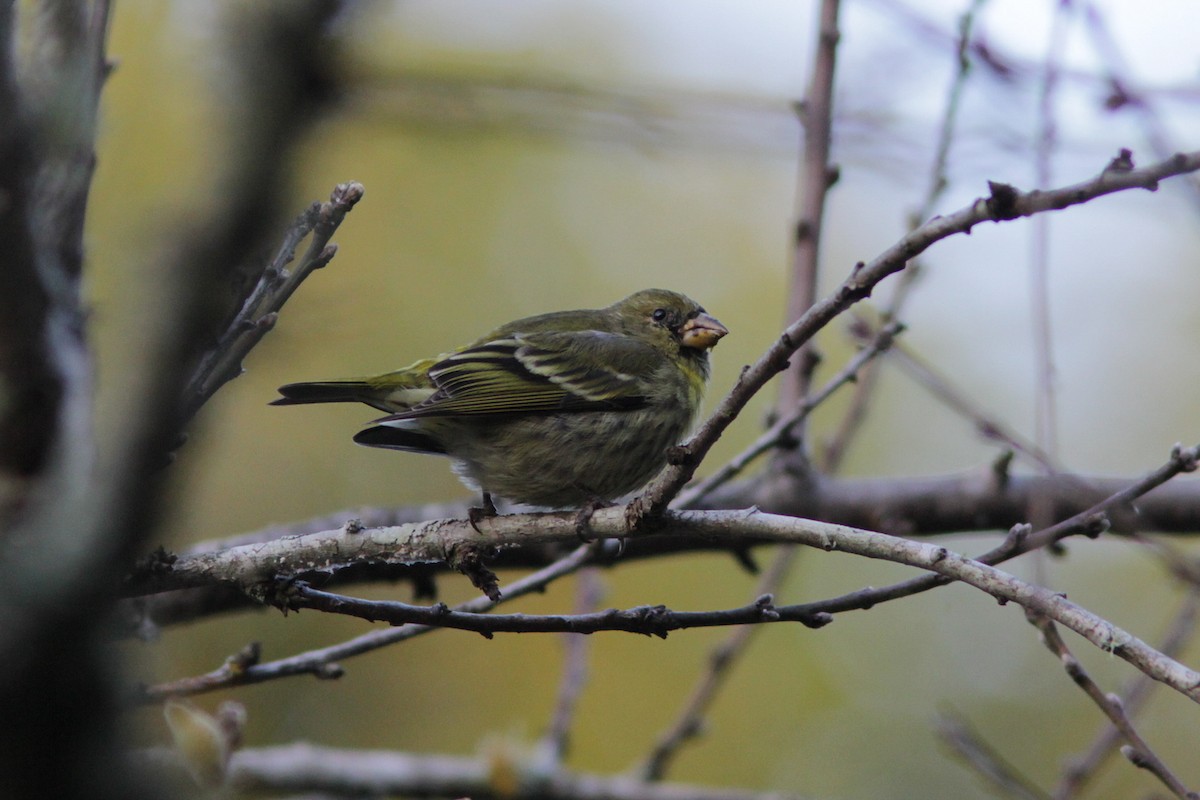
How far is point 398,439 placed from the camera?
13.3 ft

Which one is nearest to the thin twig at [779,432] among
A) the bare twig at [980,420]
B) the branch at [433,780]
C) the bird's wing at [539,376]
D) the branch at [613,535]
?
the bare twig at [980,420]

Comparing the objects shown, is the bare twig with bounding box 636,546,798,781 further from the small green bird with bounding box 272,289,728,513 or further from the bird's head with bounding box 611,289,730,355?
the bird's head with bounding box 611,289,730,355

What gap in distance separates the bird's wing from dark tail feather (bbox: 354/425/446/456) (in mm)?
165

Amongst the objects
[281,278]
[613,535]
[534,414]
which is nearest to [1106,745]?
[613,535]

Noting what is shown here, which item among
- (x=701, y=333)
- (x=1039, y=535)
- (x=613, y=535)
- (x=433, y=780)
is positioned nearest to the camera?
(x=1039, y=535)

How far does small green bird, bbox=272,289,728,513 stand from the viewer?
12.9 ft

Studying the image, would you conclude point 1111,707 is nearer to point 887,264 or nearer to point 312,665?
point 887,264

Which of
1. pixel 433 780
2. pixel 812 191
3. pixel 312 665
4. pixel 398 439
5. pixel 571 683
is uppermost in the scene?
pixel 812 191

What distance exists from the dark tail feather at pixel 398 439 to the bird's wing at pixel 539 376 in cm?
17

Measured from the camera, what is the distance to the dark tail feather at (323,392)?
3.72 m

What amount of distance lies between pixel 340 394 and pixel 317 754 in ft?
5.43

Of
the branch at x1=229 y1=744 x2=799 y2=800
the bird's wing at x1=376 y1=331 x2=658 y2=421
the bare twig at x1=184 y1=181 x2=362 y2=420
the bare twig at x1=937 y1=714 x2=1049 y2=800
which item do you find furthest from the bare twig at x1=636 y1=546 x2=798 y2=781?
the bare twig at x1=184 y1=181 x2=362 y2=420

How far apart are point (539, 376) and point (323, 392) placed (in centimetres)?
83

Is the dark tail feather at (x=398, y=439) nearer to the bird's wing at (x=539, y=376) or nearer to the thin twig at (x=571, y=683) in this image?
the bird's wing at (x=539, y=376)
